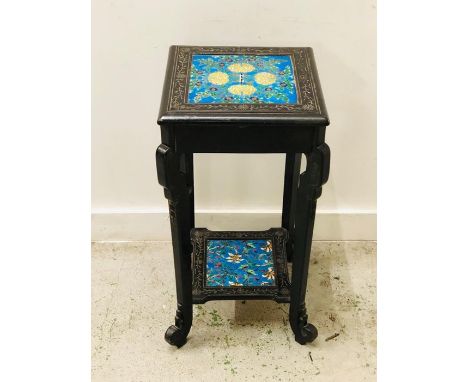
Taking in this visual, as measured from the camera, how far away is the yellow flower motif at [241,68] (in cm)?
156

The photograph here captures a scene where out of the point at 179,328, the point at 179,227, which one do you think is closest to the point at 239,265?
the point at 179,328

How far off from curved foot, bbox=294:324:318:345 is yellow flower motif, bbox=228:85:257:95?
0.69 m

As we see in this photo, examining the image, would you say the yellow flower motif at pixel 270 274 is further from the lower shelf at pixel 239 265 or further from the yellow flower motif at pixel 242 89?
the yellow flower motif at pixel 242 89

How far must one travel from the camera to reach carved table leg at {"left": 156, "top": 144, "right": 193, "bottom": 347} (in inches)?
56.4

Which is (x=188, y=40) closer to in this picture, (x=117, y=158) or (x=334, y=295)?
(x=117, y=158)

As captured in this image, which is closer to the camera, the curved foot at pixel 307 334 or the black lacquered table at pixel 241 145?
the black lacquered table at pixel 241 145

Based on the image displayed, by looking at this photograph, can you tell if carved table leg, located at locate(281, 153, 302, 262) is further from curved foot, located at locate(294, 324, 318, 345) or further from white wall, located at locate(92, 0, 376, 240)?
curved foot, located at locate(294, 324, 318, 345)

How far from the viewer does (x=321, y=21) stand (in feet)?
5.75

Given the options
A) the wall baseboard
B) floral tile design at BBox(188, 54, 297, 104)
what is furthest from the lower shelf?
floral tile design at BBox(188, 54, 297, 104)

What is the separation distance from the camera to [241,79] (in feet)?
4.99

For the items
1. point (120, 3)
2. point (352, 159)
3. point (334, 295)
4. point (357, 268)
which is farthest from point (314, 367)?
point (120, 3)

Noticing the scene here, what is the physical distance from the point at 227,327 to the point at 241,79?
2.42 ft

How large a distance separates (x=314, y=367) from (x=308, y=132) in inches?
26.8

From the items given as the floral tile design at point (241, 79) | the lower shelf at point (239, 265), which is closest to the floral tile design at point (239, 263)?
the lower shelf at point (239, 265)
